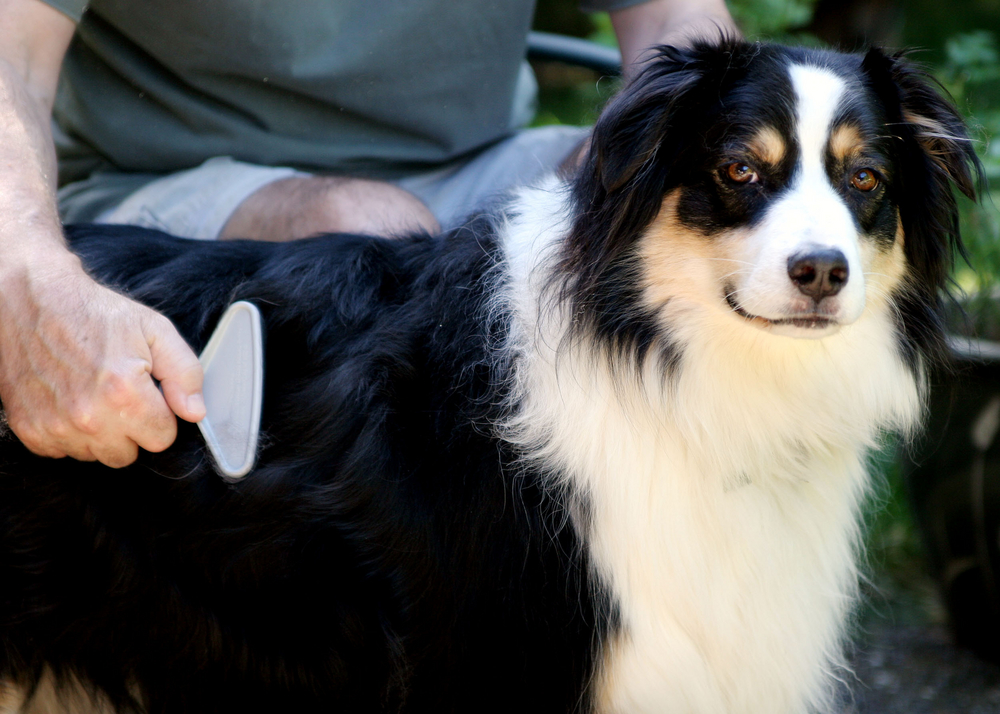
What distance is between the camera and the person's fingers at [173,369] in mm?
1726

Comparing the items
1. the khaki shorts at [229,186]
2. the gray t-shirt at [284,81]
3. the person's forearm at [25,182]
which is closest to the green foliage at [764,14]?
the khaki shorts at [229,186]

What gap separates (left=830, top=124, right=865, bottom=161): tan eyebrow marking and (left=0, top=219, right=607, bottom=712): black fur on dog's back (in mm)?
711

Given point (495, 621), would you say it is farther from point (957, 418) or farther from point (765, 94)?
point (957, 418)

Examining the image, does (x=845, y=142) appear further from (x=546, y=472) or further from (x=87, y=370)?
(x=87, y=370)

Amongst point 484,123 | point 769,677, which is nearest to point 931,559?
point 769,677

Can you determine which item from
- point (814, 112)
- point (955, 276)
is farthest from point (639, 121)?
point (955, 276)

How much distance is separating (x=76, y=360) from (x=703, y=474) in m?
1.17

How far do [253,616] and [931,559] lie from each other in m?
1.94

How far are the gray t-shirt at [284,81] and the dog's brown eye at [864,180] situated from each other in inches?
47.3

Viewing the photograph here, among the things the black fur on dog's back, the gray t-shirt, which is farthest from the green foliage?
the black fur on dog's back

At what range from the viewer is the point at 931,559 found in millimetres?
2750

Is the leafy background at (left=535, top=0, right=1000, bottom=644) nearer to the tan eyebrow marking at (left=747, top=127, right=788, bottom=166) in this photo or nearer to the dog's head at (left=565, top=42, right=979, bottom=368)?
the dog's head at (left=565, top=42, right=979, bottom=368)

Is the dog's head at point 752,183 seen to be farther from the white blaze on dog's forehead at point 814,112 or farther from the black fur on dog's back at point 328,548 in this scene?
the black fur on dog's back at point 328,548

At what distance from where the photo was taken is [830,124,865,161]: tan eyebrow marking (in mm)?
1752
